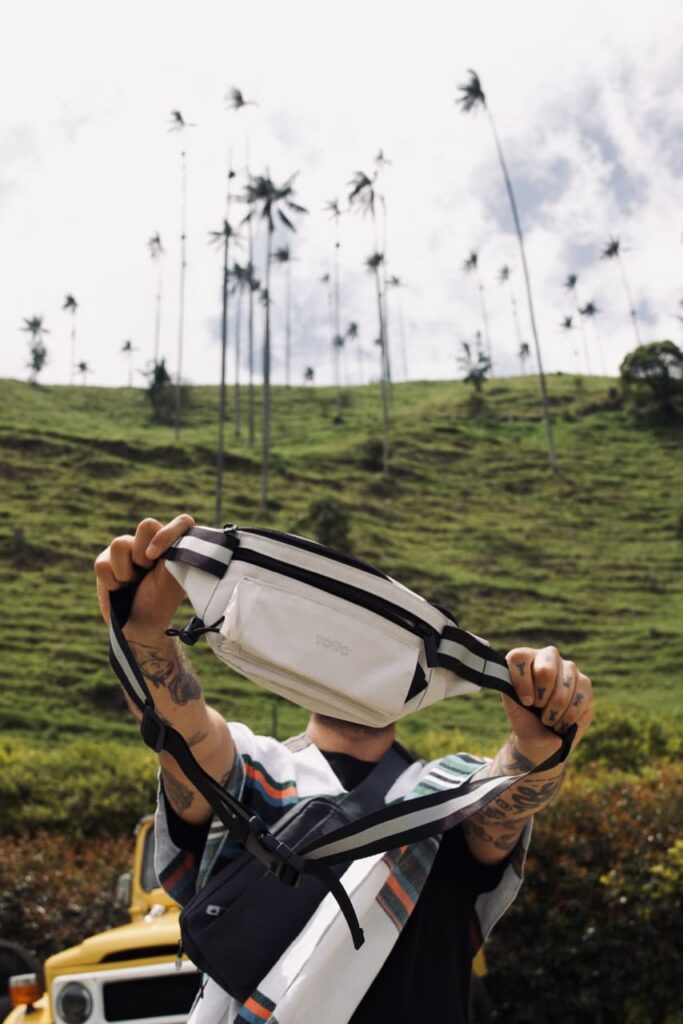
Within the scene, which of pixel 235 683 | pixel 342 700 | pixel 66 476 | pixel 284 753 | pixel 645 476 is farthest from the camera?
pixel 645 476

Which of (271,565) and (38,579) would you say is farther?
(38,579)

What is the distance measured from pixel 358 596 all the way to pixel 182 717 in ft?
1.94

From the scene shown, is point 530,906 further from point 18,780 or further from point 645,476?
point 645,476

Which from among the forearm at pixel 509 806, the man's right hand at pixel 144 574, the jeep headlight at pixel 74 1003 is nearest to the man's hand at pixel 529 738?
the forearm at pixel 509 806

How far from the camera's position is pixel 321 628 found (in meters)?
1.80

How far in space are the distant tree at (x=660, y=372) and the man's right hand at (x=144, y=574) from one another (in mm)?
63960

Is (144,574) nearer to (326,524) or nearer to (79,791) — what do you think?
(79,791)

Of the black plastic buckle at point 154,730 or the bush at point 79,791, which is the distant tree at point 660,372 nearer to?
the bush at point 79,791

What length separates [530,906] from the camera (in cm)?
604

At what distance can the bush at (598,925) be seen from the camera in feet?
18.2

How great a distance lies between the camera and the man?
6.18ft

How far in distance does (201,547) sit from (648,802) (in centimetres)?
538

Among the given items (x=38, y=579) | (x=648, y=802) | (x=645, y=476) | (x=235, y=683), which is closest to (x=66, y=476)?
(x=38, y=579)

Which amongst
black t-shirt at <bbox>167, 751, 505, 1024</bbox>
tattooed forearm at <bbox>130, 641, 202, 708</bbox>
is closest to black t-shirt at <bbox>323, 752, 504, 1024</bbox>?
black t-shirt at <bbox>167, 751, 505, 1024</bbox>
